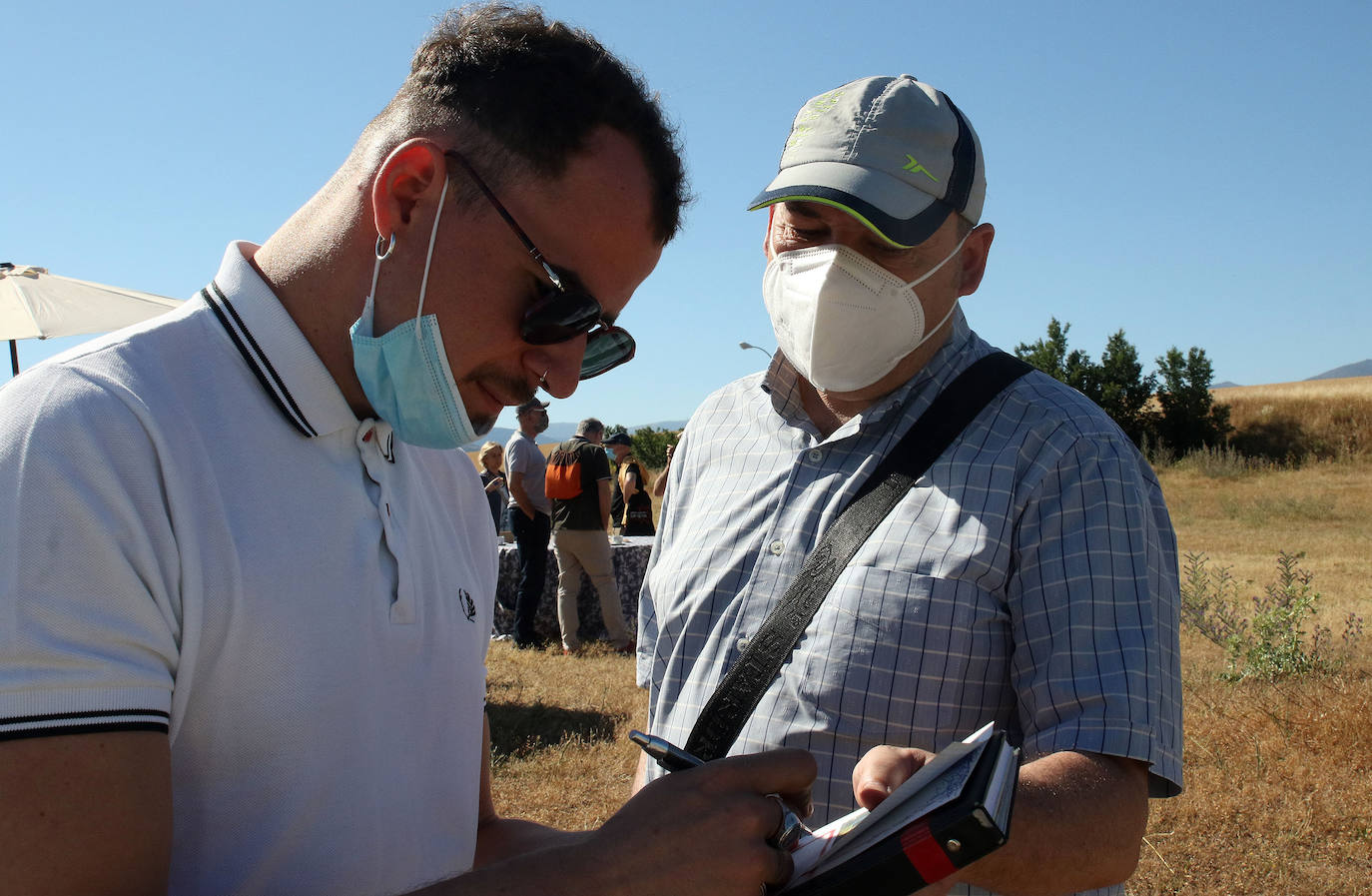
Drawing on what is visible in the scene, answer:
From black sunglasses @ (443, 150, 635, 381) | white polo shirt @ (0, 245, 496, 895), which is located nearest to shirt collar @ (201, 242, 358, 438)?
white polo shirt @ (0, 245, 496, 895)

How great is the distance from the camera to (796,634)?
1.83 meters

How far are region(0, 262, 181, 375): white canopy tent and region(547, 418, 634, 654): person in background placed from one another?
10.6 ft

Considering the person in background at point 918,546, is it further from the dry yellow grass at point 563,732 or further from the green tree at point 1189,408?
the green tree at point 1189,408

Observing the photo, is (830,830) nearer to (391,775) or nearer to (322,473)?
(391,775)

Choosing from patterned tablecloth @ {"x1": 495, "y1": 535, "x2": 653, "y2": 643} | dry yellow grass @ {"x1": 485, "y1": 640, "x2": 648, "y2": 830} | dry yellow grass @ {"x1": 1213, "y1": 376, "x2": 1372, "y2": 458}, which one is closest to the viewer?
dry yellow grass @ {"x1": 485, "y1": 640, "x2": 648, "y2": 830}

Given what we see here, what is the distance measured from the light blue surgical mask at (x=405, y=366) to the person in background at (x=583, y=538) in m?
6.41

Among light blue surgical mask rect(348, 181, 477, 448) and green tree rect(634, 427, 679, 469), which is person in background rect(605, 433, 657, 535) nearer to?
light blue surgical mask rect(348, 181, 477, 448)

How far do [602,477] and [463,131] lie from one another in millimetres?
6752

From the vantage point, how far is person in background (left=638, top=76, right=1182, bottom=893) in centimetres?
158

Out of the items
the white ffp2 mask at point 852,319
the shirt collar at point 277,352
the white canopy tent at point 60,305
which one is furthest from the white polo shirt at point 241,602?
the white canopy tent at point 60,305

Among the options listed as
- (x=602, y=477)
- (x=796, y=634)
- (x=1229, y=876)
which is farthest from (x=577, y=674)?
(x=796, y=634)

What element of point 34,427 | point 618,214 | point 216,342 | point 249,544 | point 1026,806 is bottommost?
point 1026,806

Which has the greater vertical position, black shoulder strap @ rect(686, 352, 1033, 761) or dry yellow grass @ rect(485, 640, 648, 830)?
black shoulder strap @ rect(686, 352, 1033, 761)

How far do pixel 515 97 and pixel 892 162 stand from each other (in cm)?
95
